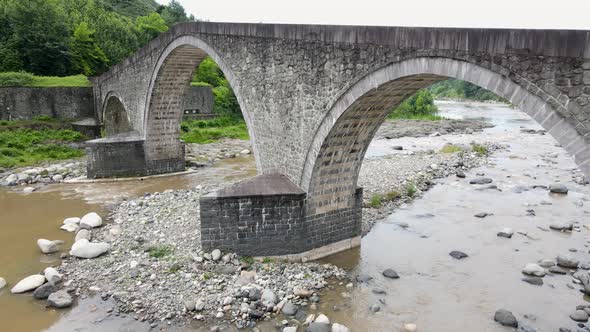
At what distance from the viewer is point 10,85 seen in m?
21.9

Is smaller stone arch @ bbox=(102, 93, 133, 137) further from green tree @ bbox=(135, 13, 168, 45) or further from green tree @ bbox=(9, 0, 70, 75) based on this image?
green tree @ bbox=(135, 13, 168, 45)

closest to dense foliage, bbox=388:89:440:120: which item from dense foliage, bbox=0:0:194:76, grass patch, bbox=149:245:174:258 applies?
dense foliage, bbox=0:0:194:76

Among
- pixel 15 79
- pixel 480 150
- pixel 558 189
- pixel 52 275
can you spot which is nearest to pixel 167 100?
pixel 52 275

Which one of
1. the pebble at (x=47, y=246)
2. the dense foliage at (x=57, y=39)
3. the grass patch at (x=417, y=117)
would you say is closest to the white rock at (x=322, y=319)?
the pebble at (x=47, y=246)

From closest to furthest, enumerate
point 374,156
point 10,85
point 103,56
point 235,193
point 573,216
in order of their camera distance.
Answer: point 235,193
point 573,216
point 374,156
point 10,85
point 103,56

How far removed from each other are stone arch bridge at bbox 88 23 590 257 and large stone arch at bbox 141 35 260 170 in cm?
187

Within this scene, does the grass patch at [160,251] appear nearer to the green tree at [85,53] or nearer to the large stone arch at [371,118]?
the large stone arch at [371,118]

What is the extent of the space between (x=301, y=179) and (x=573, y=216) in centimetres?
817

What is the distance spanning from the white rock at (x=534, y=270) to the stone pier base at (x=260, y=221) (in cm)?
413

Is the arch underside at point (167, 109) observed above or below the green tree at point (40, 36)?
below

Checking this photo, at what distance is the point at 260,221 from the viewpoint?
8203mm

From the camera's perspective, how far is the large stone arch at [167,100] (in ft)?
47.1

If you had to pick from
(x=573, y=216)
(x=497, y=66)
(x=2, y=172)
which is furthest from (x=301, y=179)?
(x=2, y=172)

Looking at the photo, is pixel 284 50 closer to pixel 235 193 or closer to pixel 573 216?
pixel 235 193
